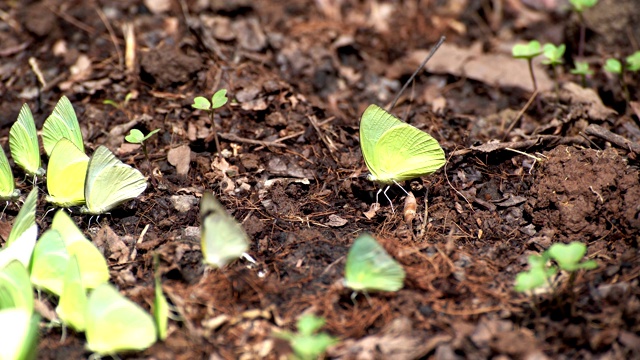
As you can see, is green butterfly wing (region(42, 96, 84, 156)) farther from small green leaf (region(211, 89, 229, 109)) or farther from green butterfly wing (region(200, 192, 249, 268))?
green butterfly wing (region(200, 192, 249, 268))

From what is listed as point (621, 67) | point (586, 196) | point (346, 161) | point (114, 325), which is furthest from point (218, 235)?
point (621, 67)

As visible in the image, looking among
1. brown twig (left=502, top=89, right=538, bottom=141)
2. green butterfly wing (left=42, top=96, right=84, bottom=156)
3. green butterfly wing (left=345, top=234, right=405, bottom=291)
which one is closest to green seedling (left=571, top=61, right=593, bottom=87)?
brown twig (left=502, top=89, right=538, bottom=141)

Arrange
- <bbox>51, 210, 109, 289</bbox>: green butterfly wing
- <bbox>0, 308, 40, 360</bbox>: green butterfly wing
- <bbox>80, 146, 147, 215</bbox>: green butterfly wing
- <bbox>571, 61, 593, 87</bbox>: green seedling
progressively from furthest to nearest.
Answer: <bbox>571, 61, 593, 87</bbox>: green seedling → <bbox>80, 146, 147, 215</bbox>: green butterfly wing → <bbox>51, 210, 109, 289</bbox>: green butterfly wing → <bbox>0, 308, 40, 360</bbox>: green butterfly wing

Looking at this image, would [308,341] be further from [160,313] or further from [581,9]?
[581,9]

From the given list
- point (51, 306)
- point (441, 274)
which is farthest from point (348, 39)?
point (51, 306)

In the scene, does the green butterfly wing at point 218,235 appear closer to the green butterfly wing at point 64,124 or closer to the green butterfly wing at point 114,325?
the green butterfly wing at point 114,325

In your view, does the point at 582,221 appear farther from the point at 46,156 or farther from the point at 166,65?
the point at 46,156
